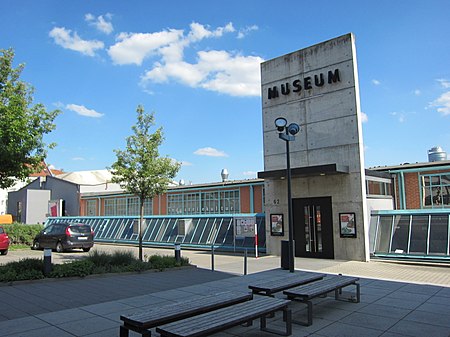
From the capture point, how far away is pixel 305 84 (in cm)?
1689

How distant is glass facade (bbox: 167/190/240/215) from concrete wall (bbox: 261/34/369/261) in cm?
1425

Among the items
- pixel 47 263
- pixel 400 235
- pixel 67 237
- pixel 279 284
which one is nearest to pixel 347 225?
pixel 400 235

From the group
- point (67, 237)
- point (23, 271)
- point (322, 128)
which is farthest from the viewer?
point (67, 237)

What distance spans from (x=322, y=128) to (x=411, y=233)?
17.1ft

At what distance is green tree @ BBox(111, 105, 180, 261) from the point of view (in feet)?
48.8

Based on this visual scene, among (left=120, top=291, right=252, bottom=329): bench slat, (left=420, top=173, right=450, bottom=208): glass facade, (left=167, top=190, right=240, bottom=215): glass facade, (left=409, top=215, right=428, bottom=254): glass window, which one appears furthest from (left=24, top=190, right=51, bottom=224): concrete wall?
(left=120, top=291, right=252, bottom=329): bench slat

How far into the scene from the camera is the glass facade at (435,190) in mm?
21656

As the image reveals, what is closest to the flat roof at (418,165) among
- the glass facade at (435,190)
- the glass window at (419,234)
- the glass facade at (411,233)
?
the glass facade at (435,190)

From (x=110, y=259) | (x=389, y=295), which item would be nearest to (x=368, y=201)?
(x=389, y=295)

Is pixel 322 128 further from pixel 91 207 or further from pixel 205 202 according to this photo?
pixel 91 207

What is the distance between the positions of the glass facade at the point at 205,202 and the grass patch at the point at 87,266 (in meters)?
18.7

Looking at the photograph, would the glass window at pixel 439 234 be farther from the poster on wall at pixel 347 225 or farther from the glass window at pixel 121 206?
the glass window at pixel 121 206

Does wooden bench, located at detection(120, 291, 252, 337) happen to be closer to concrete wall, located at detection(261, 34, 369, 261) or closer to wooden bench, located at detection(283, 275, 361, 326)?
wooden bench, located at detection(283, 275, 361, 326)

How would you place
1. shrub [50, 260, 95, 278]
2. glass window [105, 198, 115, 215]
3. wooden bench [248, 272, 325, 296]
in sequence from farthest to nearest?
glass window [105, 198, 115, 215] → shrub [50, 260, 95, 278] → wooden bench [248, 272, 325, 296]
